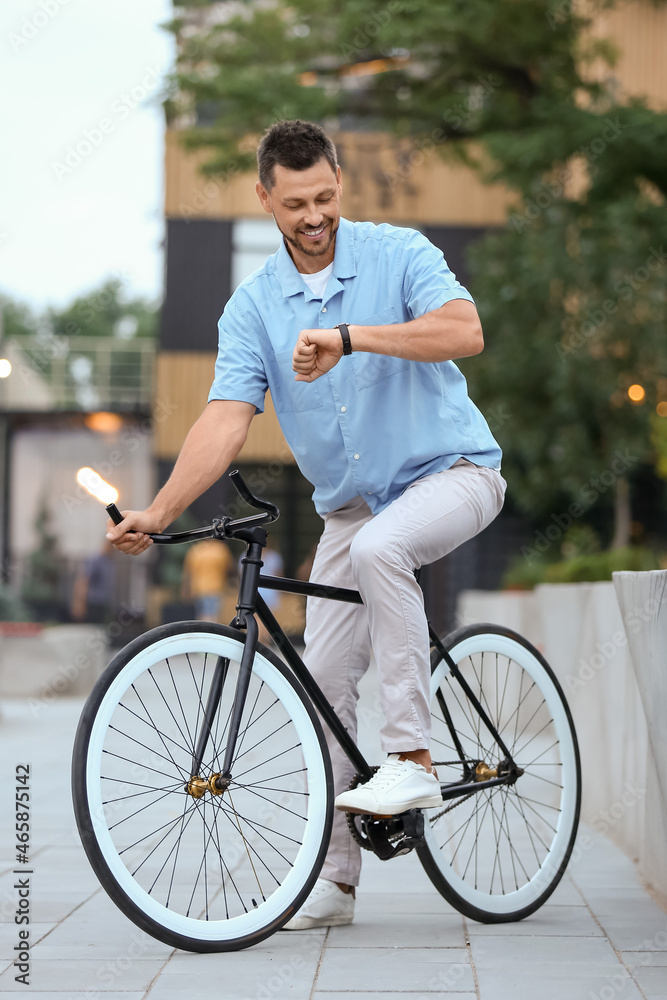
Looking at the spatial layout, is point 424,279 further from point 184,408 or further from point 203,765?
point 184,408

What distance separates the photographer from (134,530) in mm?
2994

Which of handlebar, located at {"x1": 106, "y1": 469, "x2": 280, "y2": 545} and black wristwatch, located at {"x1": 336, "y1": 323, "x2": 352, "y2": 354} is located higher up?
black wristwatch, located at {"x1": 336, "y1": 323, "x2": 352, "y2": 354}

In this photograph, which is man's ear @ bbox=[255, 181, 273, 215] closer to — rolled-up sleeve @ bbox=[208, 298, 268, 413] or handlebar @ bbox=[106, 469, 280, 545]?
rolled-up sleeve @ bbox=[208, 298, 268, 413]

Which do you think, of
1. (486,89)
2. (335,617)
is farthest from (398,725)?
(486,89)

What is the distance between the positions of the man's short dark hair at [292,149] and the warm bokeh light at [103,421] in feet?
62.5

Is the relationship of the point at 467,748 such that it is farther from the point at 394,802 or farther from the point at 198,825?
the point at 198,825

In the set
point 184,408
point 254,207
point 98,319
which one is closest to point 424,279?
point 184,408

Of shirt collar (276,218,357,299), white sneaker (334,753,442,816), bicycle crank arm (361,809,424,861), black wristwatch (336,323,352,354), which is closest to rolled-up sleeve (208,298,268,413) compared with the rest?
shirt collar (276,218,357,299)

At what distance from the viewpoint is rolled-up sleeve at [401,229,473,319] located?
313cm

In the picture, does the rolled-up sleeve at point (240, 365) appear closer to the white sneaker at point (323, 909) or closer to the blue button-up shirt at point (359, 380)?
the blue button-up shirt at point (359, 380)

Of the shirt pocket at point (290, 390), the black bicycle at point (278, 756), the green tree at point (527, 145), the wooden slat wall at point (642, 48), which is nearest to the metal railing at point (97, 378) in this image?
the green tree at point (527, 145)

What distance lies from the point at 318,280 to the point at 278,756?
4.05ft

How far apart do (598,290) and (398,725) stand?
11671 mm

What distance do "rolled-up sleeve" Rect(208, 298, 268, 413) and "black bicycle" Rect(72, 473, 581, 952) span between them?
30 cm
